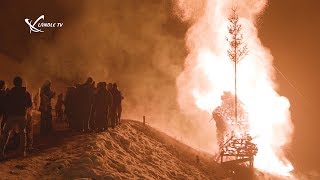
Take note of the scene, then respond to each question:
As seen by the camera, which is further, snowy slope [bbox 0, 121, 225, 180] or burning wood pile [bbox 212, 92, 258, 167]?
burning wood pile [bbox 212, 92, 258, 167]

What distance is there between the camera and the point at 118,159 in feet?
47.8

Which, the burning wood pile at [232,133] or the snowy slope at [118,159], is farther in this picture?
the burning wood pile at [232,133]

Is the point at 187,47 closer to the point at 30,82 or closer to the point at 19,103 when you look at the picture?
the point at 30,82

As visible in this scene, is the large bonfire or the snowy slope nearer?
the snowy slope

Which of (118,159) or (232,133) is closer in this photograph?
(118,159)

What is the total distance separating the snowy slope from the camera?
12.3 m

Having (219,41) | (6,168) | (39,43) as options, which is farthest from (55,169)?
(39,43)

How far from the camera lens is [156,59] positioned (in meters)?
46.6

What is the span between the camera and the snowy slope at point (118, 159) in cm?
1230

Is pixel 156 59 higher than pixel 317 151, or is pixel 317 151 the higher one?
pixel 156 59

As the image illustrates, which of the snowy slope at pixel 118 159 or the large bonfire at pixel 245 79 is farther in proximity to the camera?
the large bonfire at pixel 245 79

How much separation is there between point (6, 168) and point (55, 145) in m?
3.03

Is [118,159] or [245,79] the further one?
[245,79]

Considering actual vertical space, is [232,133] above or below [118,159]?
above
